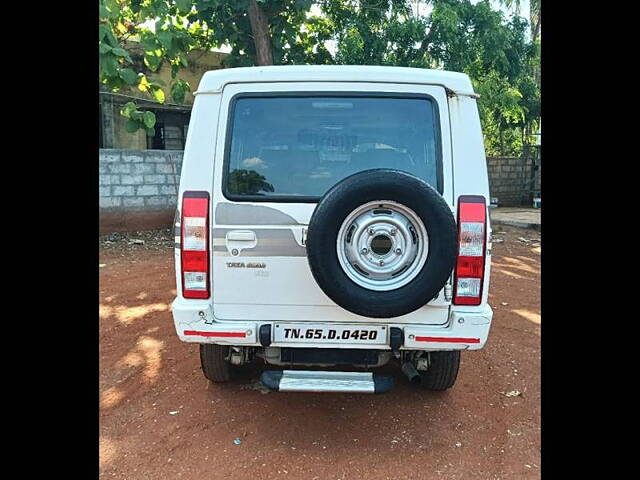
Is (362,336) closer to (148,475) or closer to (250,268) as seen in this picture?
(250,268)

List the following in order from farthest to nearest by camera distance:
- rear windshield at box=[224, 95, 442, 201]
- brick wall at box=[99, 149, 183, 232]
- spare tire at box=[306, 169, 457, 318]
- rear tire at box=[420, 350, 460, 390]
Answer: brick wall at box=[99, 149, 183, 232] < rear tire at box=[420, 350, 460, 390] < rear windshield at box=[224, 95, 442, 201] < spare tire at box=[306, 169, 457, 318]

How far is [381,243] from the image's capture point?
2441 mm

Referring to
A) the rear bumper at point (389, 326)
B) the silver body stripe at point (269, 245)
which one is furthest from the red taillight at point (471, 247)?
the silver body stripe at point (269, 245)

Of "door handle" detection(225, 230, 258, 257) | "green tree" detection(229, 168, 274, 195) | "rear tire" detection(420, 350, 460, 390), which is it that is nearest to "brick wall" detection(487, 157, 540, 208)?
"rear tire" detection(420, 350, 460, 390)

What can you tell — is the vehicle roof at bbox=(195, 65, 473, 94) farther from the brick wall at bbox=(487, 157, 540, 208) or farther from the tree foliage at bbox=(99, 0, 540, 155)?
the brick wall at bbox=(487, 157, 540, 208)

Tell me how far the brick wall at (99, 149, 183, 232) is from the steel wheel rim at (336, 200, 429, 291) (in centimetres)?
653

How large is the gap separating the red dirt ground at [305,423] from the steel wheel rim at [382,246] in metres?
1.02

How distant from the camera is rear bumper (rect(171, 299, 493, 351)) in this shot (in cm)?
256

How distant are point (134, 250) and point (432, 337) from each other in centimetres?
619

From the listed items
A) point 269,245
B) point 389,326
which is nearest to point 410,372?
point 389,326

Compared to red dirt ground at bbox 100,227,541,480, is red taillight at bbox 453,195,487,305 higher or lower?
higher

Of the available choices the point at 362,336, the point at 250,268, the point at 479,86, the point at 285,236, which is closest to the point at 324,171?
the point at 285,236

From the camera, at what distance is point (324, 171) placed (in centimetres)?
264

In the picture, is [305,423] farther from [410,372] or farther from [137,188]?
[137,188]
